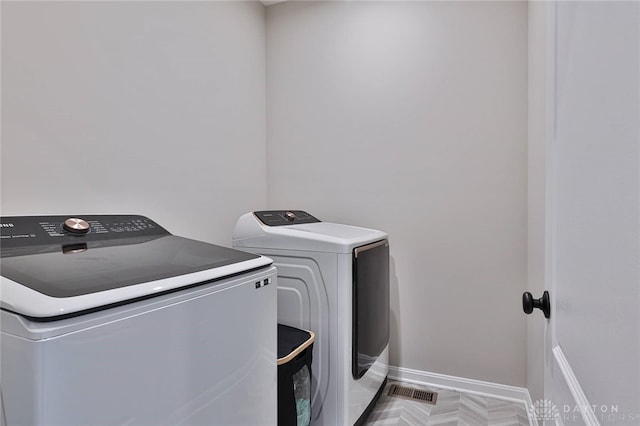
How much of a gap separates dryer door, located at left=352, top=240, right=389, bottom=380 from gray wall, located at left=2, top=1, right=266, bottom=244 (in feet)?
3.14

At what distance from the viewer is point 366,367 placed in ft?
6.40

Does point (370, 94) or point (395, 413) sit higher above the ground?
point (370, 94)

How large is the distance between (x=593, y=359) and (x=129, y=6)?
2092mm

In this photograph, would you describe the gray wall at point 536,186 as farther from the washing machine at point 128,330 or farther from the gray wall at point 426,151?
the washing machine at point 128,330

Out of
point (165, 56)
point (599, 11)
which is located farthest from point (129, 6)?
point (599, 11)

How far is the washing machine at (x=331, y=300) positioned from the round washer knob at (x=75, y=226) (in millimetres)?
852

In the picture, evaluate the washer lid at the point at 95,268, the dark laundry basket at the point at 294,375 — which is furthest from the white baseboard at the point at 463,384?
the washer lid at the point at 95,268

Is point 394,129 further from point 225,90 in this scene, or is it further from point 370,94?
point 225,90

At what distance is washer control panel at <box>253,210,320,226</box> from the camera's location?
204cm

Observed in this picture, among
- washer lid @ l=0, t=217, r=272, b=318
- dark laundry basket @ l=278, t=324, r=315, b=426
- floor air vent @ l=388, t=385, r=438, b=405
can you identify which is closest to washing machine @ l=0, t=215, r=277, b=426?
washer lid @ l=0, t=217, r=272, b=318

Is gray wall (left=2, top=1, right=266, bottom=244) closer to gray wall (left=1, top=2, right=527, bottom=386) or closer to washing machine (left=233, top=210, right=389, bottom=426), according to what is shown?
gray wall (left=1, top=2, right=527, bottom=386)

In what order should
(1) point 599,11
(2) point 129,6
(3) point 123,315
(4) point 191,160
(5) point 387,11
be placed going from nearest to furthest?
(1) point 599,11
(3) point 123,315
(2) point 129,6
(4) point 191,160
(5) point 387,11

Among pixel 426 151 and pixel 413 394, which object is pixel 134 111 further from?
pixel 413 394

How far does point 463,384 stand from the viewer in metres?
2.36
